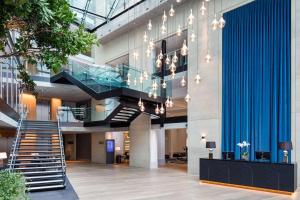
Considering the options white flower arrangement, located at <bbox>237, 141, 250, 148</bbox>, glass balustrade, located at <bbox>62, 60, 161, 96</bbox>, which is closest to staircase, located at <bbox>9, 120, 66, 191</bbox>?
glass balustrade, located at <bbox>62, 60, 161, 96</bbox>

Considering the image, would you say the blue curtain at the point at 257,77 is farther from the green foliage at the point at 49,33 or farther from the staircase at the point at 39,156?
the green foliage at the point at 49,33

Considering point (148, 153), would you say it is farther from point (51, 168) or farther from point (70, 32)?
point (70, 32)

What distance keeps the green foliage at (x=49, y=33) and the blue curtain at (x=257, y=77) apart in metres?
9.25

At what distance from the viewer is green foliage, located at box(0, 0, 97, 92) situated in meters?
3.45

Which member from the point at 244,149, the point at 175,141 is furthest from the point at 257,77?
the point at 175,141

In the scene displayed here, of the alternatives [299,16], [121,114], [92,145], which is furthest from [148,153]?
[299,16]

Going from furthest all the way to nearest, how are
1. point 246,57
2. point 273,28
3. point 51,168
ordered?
point 246,57 < point 273,28 < point 51,168

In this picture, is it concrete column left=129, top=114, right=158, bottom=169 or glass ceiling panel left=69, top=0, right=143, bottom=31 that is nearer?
concrete column left=129, top=114, right=158, bottom=169

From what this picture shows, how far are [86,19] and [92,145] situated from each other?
9577mm

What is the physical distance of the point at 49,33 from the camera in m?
4.00

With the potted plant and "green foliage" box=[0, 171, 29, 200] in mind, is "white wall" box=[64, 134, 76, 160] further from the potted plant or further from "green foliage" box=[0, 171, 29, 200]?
"green foliage" box=[0, 171, 29, 200]

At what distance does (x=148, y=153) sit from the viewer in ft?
62.5

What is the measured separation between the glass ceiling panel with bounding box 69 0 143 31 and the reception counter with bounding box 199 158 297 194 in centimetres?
1436

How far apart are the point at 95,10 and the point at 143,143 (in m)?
11.6
